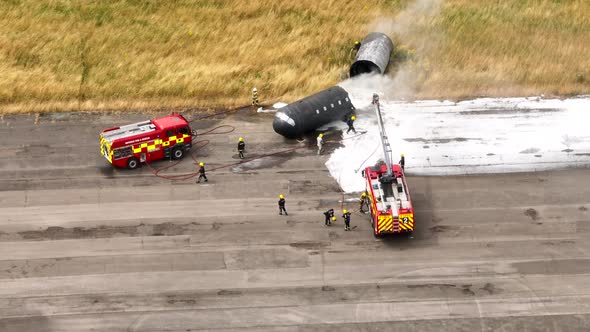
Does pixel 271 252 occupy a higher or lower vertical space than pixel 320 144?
lower

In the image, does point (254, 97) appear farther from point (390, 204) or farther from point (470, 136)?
point (390, 204)

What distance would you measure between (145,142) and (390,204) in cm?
1512

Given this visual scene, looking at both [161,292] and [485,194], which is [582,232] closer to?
[485,194]

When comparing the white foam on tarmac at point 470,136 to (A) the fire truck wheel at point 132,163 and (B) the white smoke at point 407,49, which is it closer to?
(B) the white smoke at point 407,49

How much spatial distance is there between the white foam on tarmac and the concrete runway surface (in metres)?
1.49

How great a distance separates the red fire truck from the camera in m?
43.9

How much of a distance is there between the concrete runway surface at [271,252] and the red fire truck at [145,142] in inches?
38.5

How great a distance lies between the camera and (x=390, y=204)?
123ft

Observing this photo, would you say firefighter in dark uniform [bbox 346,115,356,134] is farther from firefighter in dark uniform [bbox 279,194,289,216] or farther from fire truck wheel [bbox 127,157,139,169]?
fire truck wheel [bbox 127,157,139,169]

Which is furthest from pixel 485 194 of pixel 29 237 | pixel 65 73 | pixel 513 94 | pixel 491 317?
pixel 65 73

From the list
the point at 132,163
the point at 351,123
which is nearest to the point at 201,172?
the point at 132,163

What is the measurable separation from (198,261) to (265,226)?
417 cm

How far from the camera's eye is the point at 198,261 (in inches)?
1463

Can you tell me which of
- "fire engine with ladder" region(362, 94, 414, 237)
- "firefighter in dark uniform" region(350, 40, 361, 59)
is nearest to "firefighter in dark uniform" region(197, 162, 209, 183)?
"fire engine with ladder" region(362, 94, 414, 237)
